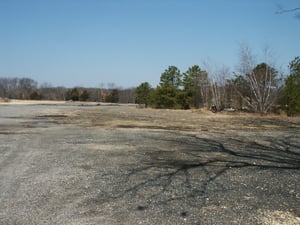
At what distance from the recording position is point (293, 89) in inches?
1248

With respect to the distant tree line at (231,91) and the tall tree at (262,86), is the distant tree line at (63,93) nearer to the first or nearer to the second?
the distant tree line at (231,91)

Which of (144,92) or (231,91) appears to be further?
(144,92)

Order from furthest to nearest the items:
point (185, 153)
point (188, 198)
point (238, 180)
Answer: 1. point (185, 153)
2. point (238, 180)
3. point (188, 198)

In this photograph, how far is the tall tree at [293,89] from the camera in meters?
31.2

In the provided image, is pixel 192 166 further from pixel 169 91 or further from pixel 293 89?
pixel 169 91

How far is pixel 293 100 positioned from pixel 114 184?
1121 inches

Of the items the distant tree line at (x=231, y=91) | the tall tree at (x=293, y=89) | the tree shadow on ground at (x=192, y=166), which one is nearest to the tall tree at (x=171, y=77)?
the distant tree line at (x=231, y=91)

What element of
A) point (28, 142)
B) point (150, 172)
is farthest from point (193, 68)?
point (150, 172)

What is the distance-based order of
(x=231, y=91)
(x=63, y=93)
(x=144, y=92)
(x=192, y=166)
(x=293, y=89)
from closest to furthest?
(x=192, y=166) < (x=293, y=89) < (x=231, y=91) < (x=144, y=92) < (x=63, y=93)

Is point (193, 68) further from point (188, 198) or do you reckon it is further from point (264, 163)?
point (188, 198)

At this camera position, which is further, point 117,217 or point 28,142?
point 28,142

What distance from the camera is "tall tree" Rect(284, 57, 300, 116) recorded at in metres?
31.2

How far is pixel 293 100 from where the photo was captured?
3189 cm

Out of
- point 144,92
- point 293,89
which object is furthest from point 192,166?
point 144,92
